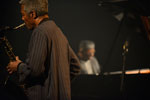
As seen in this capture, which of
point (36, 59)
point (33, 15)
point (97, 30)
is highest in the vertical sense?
point (33, 15)

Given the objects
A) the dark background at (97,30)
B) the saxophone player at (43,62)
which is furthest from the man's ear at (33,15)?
the dark background at (97,30)

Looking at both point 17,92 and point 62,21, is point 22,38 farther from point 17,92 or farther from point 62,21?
point 62,21

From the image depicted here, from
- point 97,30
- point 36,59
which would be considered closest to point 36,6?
point 36,59

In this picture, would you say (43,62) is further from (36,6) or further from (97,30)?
(97,30)

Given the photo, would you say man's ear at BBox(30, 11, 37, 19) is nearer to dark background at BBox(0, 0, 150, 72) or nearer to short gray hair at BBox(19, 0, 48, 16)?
short gray hair at BBox(19, 0, 48, 16)

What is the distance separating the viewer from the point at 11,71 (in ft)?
6.23

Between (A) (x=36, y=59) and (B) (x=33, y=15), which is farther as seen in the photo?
(B) (x=33, y=15)

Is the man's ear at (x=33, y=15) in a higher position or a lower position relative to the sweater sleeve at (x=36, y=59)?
higher

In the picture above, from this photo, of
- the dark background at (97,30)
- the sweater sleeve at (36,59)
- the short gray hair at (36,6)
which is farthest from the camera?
the dark background at (97,30)

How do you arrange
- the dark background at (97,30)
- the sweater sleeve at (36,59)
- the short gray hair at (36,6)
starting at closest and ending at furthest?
1. the sweater sleeve at (36,59)
2. the short gray hair at (36,6)
3. the dark background at (97,30)

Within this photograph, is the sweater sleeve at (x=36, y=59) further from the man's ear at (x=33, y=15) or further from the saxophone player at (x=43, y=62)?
the man's ear at (x=33, y=15)

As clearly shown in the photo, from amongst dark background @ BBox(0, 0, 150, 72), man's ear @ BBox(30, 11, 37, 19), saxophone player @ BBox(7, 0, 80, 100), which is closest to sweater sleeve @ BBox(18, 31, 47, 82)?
saxophone player @ BBox(7, 0, 80, 100)

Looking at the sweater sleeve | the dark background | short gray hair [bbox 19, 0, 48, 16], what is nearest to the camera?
the sweater sleeve

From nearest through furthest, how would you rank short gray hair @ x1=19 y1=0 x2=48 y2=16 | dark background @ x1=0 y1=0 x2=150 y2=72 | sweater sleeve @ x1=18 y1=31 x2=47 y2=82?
sweater sleeve @ x1=18 y1=31 x2=47 y2=82 → short gray hair @ x1=19 y1=0 x2=48 y2=16 → dark background @ x1=0 y1=0 x2=150 y2=72
